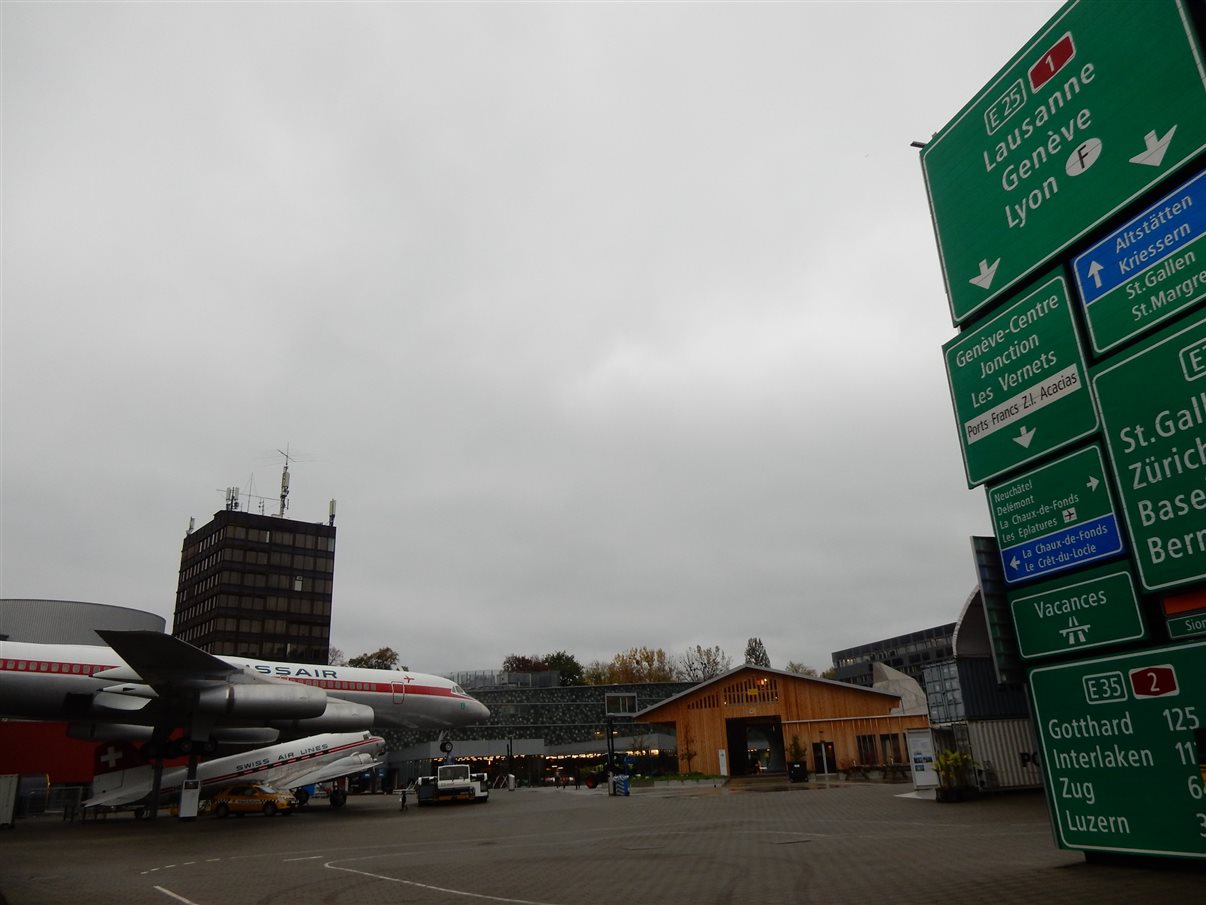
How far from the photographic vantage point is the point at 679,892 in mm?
9586

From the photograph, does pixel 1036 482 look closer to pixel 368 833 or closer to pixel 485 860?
pixel 485 860

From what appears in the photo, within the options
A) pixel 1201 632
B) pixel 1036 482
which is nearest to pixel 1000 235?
pixel 1036 482

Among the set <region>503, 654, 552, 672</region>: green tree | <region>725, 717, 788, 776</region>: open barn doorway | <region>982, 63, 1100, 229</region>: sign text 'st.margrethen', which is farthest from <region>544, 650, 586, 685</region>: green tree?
<region>982, 63, 1100, 229</region>: sign text 'st.margrethen'

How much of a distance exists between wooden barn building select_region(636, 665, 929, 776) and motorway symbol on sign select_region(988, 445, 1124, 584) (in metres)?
31.6

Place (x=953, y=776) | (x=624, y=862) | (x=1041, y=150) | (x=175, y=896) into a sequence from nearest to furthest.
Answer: (x=1041, y=150) < (x=175, y=896) < (x=624, y=862) < (x=953, y=776)

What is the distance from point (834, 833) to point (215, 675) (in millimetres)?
21437

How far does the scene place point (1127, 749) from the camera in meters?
8.65

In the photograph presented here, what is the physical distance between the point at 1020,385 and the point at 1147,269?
2.10 metres

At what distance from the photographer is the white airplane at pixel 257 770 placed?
106ft

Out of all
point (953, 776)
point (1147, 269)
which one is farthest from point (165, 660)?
point (1147, 269)

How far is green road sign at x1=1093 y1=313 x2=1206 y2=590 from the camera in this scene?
25.8 ft

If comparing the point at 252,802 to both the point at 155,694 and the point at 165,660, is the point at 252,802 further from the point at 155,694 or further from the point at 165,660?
the point at 165,660

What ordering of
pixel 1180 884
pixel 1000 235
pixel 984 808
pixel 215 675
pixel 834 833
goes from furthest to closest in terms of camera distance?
1. pixel 215 675
2. pixel 984 808
3. pixel 834 833
4. pixel 1000 235
5. pixel 1180 884

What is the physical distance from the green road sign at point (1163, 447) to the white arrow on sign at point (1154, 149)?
1.83m
